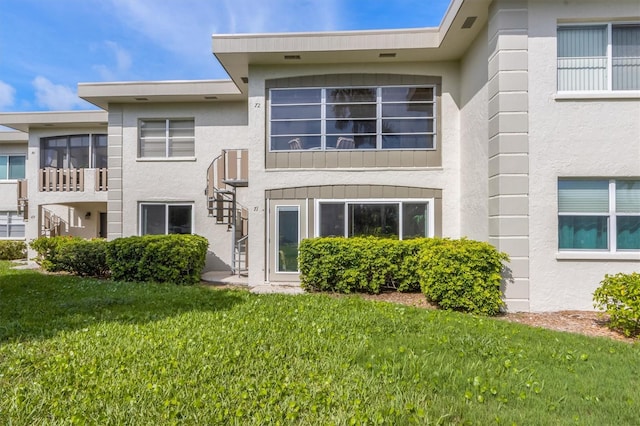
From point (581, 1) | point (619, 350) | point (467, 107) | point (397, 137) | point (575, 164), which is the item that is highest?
point (581, 1)

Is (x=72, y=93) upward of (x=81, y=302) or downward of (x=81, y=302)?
upward

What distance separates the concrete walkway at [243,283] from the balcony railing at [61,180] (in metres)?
6.92

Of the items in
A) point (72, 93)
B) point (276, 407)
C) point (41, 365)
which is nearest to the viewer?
point (276, 407)

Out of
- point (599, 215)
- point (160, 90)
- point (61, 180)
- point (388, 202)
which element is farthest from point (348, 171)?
point (61, 180)

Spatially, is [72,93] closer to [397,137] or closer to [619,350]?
[397,137]

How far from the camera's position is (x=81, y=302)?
22.6 ft

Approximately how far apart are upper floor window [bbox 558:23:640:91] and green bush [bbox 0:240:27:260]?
21.3 metres

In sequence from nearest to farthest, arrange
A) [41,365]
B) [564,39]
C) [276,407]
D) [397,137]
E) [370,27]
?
[276,407] → [41,365] → [564,39] → [370,27] → [397,137]

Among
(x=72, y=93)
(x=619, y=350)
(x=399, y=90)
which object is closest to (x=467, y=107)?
(x=399, y=90)

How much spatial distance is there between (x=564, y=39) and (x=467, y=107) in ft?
7.61

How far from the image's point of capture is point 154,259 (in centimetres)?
963

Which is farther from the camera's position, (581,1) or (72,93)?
(72,93)

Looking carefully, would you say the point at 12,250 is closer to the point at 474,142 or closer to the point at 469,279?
the point at 469,279

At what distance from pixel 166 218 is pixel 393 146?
7896mm
